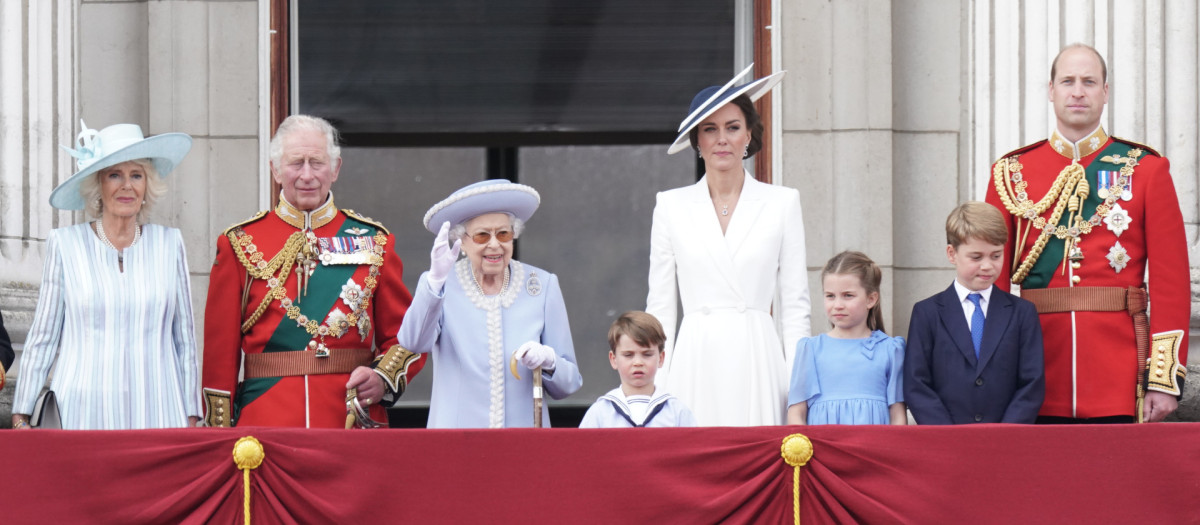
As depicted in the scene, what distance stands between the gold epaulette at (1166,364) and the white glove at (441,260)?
6.92ft

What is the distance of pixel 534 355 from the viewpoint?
15.1 ft

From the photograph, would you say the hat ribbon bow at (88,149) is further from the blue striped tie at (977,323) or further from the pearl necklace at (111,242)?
the blue striped tie at (977,323)

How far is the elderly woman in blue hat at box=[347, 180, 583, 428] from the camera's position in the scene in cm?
469

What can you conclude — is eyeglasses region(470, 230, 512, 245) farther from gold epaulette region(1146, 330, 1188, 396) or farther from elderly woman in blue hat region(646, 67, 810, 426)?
gold epaulette region(1146, 330, 1188, 396)

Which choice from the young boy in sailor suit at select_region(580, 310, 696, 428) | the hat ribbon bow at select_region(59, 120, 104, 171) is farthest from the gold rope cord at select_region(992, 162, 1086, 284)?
the hat ribbon bow at select_region(59, 120, 104, 171)

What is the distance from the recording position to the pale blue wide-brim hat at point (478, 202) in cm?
467

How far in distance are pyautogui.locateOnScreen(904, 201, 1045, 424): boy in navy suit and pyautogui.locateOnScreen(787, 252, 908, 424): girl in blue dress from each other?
7cm

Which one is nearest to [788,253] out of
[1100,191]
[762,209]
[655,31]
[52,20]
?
[762,209]

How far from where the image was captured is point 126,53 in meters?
7.07

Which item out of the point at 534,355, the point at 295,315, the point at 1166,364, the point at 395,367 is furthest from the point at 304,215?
the point at 1166,364

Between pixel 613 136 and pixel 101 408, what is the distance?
3778mm

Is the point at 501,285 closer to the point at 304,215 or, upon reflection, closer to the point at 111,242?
the point at 304,215

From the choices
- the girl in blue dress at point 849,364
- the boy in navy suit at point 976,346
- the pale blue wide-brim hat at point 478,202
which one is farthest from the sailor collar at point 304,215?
the boy in navy suit at point 976,346

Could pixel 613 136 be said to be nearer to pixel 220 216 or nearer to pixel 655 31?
pixel 655 31
